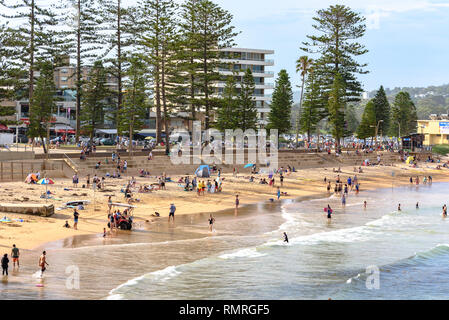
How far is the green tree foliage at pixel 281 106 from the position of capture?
65438 mm

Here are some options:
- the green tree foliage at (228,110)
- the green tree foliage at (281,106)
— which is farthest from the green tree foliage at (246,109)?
the green tree foliage at (281,106)

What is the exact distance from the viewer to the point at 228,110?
2205 inches

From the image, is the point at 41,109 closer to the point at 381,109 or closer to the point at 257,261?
the point at 257,261

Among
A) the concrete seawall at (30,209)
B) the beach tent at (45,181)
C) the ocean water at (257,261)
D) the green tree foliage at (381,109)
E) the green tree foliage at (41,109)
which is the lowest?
the ocean water at (257,261)

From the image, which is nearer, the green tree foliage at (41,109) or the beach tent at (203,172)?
the green tree foliage at (41,109)

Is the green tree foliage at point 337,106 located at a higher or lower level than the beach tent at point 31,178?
higher

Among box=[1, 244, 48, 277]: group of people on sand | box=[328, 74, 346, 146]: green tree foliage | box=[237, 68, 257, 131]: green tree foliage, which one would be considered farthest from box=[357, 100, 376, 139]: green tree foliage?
box=[1, 244, 48, 277]: group of people on sand

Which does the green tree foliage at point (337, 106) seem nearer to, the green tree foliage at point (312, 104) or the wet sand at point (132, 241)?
the green tree foliage at point (312, 104)

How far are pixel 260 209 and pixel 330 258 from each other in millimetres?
12451

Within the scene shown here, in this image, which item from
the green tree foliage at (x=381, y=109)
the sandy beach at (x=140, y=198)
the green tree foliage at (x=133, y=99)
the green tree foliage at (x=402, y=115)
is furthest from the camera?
the green tree foliage at (x=402, y=115)

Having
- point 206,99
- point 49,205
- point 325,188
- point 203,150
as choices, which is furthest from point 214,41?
point 49,205

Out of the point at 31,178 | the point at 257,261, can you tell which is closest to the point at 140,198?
the point at 31,178

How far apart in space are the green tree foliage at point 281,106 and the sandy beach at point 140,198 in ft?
36.5

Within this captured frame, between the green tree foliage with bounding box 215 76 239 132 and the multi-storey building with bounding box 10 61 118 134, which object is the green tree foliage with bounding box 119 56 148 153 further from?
the multi-storey building with bounding box 10 61 118 134
